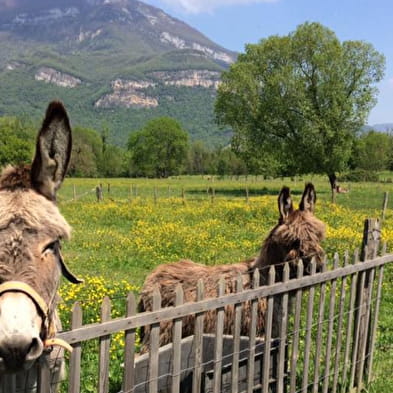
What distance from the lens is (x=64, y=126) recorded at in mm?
2393

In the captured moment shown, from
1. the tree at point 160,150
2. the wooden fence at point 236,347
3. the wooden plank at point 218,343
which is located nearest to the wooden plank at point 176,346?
the wooden fence at point 236,347

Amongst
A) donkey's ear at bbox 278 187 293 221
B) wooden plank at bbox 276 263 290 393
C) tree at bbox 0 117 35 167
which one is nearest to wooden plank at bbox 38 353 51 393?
wooden plank at bbox 276 263 290 393

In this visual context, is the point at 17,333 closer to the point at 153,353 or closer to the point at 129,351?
the point at 129,351

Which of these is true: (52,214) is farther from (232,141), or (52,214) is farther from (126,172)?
(126,172)

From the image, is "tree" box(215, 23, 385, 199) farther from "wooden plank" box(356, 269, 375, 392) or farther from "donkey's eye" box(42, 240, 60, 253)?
"donkey's eye" box(42, 240, 60, 253)

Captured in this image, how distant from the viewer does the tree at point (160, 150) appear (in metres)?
93.9

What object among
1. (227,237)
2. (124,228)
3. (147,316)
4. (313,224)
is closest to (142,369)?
Answer: (147,316)

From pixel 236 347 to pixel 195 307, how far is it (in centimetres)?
76

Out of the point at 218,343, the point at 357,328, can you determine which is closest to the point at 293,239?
the point at 357,328

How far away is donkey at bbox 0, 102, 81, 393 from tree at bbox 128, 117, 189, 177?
9060 cm

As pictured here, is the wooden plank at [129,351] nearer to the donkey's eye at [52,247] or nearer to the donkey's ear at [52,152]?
the donkey's eye at [52,247]

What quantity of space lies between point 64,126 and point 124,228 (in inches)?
635

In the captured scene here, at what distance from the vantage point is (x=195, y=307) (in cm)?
335

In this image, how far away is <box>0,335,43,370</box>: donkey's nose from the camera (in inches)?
74.1
